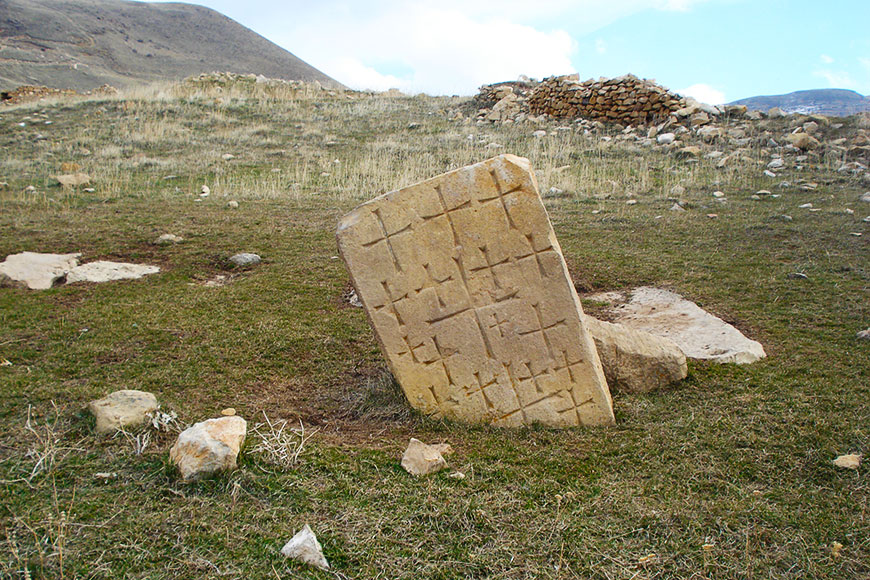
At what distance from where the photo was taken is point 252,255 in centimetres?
656

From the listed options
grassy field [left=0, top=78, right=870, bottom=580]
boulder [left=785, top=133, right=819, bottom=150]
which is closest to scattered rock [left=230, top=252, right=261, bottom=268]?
grassy field [left=0, top=78, right=870, bottom=580]

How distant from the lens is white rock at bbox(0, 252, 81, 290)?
5.63m

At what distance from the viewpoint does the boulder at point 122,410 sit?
3.15 metres

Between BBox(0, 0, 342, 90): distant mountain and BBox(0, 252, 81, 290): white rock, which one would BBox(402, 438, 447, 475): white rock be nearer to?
BBox(0, 252, 81, 290): white rock

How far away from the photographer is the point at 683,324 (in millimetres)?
4793

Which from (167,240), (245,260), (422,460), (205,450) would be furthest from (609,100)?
(205,450)

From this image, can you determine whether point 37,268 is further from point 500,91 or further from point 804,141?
point 500,91

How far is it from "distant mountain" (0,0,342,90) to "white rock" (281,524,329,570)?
32.6 m

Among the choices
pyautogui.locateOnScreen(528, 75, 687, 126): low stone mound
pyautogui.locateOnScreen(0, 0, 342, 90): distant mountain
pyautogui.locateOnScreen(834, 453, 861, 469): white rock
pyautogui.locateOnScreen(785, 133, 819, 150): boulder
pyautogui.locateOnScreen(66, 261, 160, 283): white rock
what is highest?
pyautogui.locateOnScreen(0, 0, 342, 90): distant mountain

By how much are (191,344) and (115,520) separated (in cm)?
214

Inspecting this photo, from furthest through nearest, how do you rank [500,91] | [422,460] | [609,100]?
[500,91] < [609,100] < [422,460]

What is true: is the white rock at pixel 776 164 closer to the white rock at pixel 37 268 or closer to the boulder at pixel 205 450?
the boulder at pixel 205 450

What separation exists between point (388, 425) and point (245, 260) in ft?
11.9

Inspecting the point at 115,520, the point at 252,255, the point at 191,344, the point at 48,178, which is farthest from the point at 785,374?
the point at 48,178
